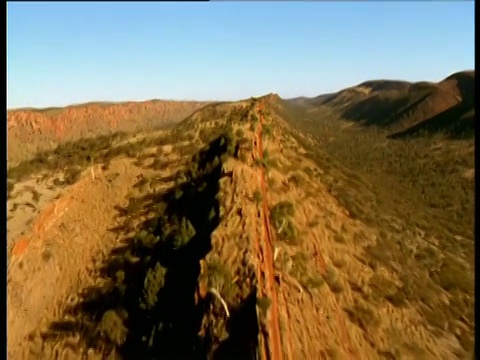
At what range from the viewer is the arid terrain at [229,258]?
42.0ft

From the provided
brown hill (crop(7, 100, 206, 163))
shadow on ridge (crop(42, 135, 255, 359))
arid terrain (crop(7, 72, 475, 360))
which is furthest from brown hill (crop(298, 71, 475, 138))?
shadow on ridge (crop(42, 135, 255, 359))

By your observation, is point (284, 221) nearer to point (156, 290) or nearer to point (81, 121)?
point (156, 290)

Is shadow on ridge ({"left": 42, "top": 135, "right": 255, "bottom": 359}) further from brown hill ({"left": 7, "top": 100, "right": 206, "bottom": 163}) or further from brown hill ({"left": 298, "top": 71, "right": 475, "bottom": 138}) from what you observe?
brown hill ({"left": 298, "top": 71, "right": 475, "bottom": 138})

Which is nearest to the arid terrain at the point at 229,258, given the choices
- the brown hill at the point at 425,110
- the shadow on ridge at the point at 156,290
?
the shadow on ridge at the point at 156,290

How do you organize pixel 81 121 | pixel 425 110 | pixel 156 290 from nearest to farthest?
1. pixel 156 290
2. pixel 81 121
3. pixel 425 110

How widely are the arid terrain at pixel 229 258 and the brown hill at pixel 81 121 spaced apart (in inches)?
1382

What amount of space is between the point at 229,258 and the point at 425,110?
91631mm

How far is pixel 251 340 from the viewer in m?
11.3

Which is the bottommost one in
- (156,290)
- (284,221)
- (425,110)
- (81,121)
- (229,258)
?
(156,290)

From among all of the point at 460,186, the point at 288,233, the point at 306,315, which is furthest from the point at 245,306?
the point at 460,186

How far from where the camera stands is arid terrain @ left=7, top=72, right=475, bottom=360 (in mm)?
12797

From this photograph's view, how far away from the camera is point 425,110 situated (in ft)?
307

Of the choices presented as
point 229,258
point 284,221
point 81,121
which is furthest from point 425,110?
point 229,258

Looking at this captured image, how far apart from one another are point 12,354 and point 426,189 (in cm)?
A: 3012
